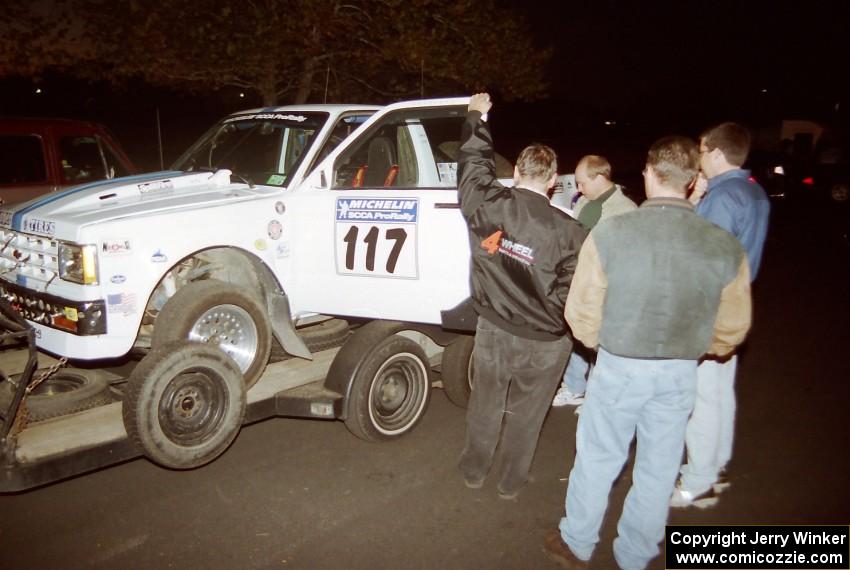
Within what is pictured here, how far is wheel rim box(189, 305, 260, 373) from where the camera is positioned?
4715 mm

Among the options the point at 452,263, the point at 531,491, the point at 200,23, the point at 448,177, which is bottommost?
the point at 531,491

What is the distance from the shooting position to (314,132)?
5.64 meters

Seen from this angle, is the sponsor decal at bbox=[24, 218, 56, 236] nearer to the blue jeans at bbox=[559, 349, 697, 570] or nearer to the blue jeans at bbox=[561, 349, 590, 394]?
the blue jeans at bbox=[559, 349, 697, 570]

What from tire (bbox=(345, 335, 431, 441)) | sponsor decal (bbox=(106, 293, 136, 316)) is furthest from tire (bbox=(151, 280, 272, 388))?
tire (bbox=(345, 335, 431, 441))

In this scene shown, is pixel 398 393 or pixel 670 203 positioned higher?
pixel 670 203

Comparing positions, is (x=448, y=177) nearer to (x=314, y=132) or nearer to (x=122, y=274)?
(x=314, y=132)

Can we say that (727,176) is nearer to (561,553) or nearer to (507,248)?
(507,248)

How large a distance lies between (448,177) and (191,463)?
12.0 feet

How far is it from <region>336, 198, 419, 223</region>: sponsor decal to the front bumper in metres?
1.75

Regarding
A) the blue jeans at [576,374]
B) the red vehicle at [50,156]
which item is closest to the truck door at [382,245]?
the blue jeans at [576,374]

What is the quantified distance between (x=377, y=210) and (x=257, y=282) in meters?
1.07

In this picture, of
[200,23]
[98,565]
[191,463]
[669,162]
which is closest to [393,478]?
[191,463]

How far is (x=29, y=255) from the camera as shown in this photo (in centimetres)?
470

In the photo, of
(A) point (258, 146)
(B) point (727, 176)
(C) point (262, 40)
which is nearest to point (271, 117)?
(A) point (258, 146)
